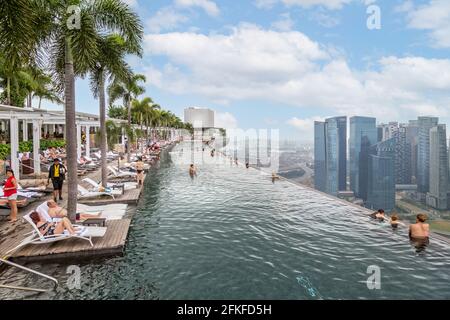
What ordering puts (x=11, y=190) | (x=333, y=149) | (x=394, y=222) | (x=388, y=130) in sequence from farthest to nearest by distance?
(x=333, y=149), (x=388, y=130), (x=394, y=222), (x=11, y=190)

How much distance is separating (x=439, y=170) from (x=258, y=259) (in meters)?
80.6

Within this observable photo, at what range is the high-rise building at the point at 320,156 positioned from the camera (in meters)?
75.7

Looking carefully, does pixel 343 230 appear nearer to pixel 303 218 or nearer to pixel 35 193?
pixel 303 218

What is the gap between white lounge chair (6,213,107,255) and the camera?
730 cm

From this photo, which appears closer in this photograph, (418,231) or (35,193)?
(418,231)

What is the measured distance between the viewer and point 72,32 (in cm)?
841

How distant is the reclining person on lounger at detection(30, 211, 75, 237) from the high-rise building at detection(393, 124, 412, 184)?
90.8 m

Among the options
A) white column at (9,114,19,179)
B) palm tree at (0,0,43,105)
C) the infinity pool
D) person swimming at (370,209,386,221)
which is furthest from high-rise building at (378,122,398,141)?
palm tree at (0,0,43,105)

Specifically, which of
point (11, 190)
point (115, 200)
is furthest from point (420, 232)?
point (11, 190)

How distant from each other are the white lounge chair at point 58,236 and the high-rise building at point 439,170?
8078cm

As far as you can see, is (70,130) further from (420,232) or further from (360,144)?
(360,144)
